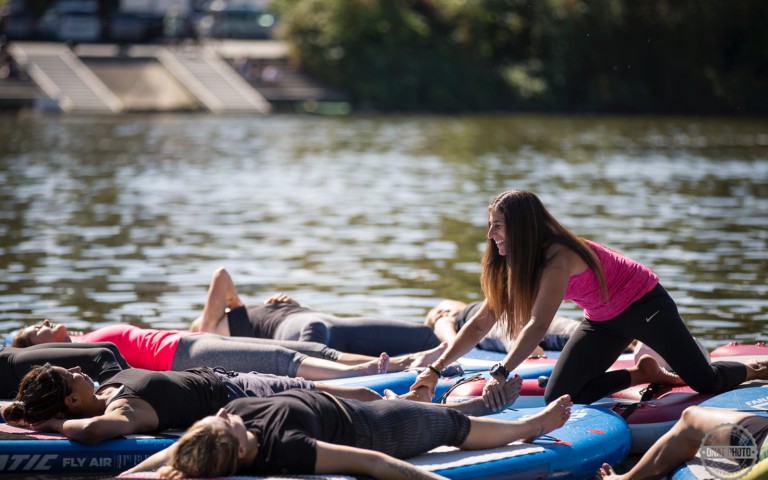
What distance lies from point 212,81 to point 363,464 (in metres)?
40.2

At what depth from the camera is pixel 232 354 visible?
7.91m

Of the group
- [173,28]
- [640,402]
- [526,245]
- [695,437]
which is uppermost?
[173,28]

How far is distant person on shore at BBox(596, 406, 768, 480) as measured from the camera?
586 cm

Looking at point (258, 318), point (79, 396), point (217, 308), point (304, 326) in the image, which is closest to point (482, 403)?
point (304, 326)

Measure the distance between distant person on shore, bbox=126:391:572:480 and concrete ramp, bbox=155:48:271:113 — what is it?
123 ft

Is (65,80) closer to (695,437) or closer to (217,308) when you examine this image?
(217,308)

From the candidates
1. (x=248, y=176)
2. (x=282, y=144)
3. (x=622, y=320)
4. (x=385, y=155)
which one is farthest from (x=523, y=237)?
(x=282, y=144)

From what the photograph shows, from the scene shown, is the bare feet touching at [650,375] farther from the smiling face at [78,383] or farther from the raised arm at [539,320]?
the smiling face at [78,383]

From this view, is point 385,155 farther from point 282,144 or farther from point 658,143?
point 658,143

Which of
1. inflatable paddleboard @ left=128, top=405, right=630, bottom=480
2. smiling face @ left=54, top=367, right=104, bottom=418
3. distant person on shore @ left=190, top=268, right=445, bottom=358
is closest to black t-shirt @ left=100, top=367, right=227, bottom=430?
smiling face @ left=54, top=367, right=104, bottom=418

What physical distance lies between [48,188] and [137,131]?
12788 millimetres

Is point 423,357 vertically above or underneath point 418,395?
underneath

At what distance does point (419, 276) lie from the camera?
13.6 meters

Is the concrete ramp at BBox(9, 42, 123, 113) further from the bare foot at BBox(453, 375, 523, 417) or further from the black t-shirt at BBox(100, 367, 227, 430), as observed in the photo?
the bare foot at BBox(453, 375, 523, 417)
